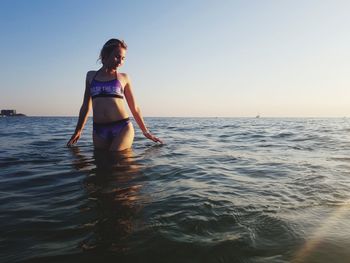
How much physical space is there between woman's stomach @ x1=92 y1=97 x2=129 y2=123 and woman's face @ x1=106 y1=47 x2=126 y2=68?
0.68 metres

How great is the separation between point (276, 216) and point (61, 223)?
1851 millimetres

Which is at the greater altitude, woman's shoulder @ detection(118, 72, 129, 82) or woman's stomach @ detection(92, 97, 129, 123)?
woman's shoulder @ detection(118, 72, 129, 82)

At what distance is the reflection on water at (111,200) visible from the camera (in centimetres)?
229

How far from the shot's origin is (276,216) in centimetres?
279

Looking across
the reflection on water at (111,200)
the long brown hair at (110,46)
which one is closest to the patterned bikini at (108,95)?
the long brown hair at (110,46)

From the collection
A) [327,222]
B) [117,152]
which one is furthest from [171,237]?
[117,152]

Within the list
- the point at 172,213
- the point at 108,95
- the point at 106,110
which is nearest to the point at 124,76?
the point at 108,95

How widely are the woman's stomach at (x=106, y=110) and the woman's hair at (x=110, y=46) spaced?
0.86m

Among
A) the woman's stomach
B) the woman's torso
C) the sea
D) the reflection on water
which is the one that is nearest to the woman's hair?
the woman's torso

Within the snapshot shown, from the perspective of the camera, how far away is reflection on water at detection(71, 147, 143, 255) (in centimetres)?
229

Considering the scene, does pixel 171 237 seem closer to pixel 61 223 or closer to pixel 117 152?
pixel 61 223

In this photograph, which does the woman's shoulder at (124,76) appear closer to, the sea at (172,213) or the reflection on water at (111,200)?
the reflection on water at (111,200)

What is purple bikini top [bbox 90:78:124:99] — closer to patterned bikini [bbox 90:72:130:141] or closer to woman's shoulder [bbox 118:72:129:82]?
patterned bikini [bbox 90:72:130:141]

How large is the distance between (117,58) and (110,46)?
25cm
